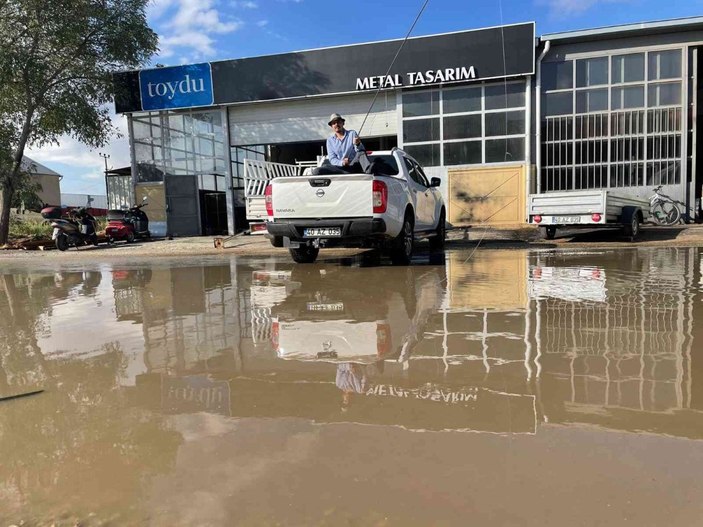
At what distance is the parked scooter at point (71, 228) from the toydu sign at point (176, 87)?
5.62 m

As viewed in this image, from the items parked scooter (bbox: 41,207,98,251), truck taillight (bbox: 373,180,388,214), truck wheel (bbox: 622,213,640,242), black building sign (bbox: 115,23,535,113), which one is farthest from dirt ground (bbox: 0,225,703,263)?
black building sign (bbox: 115,23,535,113)

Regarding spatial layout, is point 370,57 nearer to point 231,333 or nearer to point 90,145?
point 90,145

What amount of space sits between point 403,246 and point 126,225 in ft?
40.6

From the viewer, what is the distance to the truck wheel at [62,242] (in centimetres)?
1600

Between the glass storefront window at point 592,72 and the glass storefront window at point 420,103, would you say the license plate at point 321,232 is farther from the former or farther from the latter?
the glass storefront window at point 592,72

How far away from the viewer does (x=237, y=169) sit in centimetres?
2150

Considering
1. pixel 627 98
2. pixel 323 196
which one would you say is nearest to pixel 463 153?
pixel 627 98

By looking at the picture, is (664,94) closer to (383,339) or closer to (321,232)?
(321,232)

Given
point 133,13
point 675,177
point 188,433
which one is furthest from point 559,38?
point 188,433

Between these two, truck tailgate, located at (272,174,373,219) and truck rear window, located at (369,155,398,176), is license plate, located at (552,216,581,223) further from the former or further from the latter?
truck tailgate, located at (272,174,373,219)

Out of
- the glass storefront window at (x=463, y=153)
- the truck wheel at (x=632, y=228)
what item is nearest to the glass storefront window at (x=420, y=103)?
the glass storefront window at (x=463, y=153)

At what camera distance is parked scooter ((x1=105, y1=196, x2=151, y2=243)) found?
18.1 meters

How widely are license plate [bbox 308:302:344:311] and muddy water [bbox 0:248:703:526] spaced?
5 cm

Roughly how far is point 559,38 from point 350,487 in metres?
18.0
